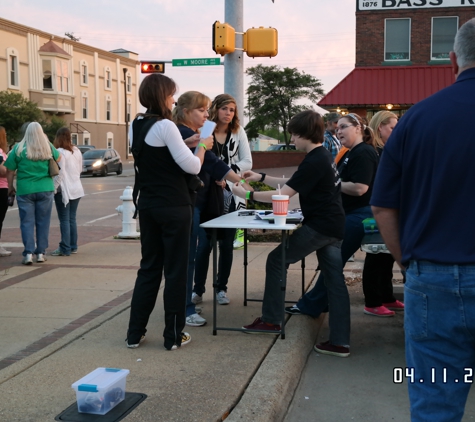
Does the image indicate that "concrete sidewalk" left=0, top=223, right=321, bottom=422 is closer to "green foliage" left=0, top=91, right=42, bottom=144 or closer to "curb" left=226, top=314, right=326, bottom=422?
"curb" left=226, top=314, right=326, bottom=422

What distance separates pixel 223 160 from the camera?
628 cm

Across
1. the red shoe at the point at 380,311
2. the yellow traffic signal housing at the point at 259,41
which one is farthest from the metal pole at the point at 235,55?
the red shoe at the point at 380,311

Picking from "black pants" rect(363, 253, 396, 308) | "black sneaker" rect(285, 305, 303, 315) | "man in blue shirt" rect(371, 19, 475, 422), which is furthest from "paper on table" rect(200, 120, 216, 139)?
"man in blue shirt" rect(371, 19, 475, 422)

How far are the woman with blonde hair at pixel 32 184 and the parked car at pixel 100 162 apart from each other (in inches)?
967

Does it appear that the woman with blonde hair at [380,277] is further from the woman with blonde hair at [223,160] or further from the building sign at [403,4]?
the building sign at [403,4]

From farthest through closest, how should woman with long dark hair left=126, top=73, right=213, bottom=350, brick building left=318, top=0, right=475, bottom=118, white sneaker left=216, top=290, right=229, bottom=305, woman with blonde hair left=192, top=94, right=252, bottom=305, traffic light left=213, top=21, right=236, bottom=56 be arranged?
brick building left=318, top=0, right=475, bottom=118 → traffic light left=213, top=21, right=236, bottom=56 → white sneaker left=216, top=290, right=229, bottom=305 → woman with blonde hair left=192, top=94, right=252, bottom=305 → woman with long dark hair left=126, top=73, right=213, bottom=350

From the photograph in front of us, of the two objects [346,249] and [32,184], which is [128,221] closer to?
[32,184]

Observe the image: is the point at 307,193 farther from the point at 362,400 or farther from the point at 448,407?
the point at 448,407

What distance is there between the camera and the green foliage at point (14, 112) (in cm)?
4428

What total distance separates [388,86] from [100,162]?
16646 mm

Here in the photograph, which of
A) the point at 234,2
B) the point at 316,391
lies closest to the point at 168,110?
the point at 316,391

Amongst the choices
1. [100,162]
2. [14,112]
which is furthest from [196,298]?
[14,112]

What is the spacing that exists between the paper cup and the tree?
4548 cm

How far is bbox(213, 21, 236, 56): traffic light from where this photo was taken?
10281 millimetres
